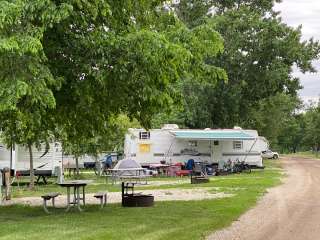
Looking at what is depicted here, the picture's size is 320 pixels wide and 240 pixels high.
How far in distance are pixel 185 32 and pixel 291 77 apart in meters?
35.1

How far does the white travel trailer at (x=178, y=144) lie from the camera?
118ft

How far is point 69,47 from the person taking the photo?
1237 cm

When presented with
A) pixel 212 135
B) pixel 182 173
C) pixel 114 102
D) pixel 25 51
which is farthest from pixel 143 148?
pixel 25 51

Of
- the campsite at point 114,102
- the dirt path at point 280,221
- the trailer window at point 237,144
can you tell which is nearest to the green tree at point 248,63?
the trailer window at point 237,144

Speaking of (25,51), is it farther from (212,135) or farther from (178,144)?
(178,144)

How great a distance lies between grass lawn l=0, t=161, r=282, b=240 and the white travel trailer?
17.8 m

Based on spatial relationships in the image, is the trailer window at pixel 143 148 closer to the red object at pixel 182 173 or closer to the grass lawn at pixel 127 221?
the red object at pixel 182 173

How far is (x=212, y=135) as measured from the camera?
35.9 meters

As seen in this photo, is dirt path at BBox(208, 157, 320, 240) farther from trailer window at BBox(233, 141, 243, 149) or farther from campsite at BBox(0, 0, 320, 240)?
trailer window at BBox(233, 141, 243, 149)

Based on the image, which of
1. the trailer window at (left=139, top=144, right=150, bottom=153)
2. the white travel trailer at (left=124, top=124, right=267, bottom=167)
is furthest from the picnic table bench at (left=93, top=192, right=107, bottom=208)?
the trailer window at (left=139, top=144, right=150, bottom=153)

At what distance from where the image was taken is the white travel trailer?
3606cm

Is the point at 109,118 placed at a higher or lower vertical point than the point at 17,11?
lower

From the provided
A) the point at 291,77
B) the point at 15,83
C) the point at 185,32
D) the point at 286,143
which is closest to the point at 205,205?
the point at 185,32

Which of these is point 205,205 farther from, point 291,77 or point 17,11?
point 291,77
